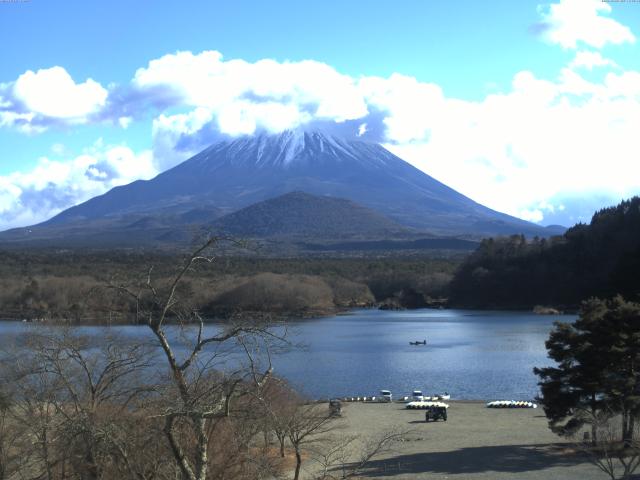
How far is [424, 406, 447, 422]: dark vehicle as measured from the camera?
74.1 ft

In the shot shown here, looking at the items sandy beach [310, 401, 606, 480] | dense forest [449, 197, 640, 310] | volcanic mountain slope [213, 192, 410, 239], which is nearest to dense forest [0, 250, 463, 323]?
dense forest [449, 197, 640, 310]

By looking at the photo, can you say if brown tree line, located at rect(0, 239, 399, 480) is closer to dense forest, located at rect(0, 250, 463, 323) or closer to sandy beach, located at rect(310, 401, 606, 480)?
sandy beach, located at rect(310, 401, 606, 480)

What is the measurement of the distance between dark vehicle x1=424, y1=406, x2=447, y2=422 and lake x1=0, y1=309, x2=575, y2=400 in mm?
3727

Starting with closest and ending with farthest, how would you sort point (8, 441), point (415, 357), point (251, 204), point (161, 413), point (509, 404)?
point (161, 413), point (8, 441), point (509, 404), point (415, 357), point (251, 204)

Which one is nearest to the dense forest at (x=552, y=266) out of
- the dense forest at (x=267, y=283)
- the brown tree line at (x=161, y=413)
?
the dense forest at (x=267, y=283)

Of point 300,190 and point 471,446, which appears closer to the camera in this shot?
point 471,446

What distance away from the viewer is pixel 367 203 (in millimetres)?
180625

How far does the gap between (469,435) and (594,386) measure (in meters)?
4.21

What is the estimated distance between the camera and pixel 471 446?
60.9ft

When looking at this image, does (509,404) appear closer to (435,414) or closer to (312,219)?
(435,414)

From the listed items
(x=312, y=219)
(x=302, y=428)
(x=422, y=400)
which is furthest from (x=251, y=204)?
(x=302, y=428)

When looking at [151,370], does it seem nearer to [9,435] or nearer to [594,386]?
[9,435]

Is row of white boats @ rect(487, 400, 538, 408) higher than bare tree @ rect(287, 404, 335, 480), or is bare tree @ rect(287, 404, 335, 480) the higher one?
bare tree @ rect(287, 404, 335, 480)

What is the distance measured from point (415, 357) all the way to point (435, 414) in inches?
665
